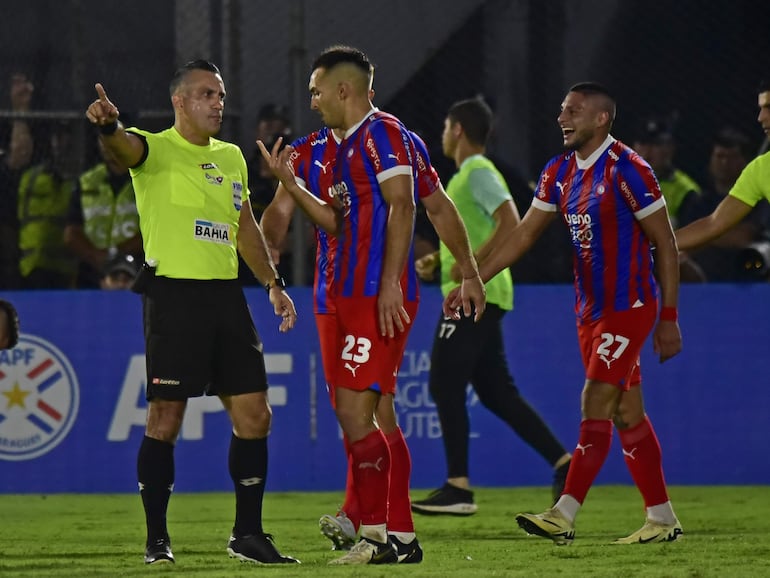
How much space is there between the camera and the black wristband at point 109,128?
19.9 ft

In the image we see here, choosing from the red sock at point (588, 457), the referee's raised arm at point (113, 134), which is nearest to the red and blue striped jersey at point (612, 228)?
the red sock at point (588, 457)

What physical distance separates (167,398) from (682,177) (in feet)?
18.9

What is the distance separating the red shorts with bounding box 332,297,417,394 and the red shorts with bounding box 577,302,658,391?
126cm

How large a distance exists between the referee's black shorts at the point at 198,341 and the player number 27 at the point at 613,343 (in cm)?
159

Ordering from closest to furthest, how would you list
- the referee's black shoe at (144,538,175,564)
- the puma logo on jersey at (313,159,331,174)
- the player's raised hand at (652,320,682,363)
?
1. the referee's black shoe at (144,538,175,564)
2. the puma logo on jersey at (313,159,331,174)
3. the player's raised hand at (652,320,682,363)

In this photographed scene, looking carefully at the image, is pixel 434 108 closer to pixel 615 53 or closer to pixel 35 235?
pixel 615 53

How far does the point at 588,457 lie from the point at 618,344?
20.7 inches

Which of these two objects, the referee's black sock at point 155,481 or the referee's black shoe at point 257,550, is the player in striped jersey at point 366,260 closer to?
the referee's black shoe at point 257,550

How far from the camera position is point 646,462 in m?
7.32

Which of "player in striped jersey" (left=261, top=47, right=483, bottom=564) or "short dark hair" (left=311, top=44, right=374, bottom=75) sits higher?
"short dark hair" (left=311, top=44, right=374, bottom=75)

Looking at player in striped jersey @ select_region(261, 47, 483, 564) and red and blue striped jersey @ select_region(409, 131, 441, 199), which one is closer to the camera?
player in striped jersey @ select_region(261, 47, 483, 564)

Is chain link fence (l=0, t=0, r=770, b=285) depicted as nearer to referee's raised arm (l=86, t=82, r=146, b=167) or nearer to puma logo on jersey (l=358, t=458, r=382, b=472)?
referee's raised arm (l=86, t=82, r=146, b=167)

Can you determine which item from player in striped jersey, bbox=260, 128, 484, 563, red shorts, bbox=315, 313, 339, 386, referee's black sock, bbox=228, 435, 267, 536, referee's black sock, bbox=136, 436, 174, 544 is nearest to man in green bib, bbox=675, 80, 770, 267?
player in striped jersey, bbox=260, 128, 484, 563

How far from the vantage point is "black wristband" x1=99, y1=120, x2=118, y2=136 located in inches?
238
